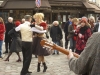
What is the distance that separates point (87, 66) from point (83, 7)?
97.4 feet

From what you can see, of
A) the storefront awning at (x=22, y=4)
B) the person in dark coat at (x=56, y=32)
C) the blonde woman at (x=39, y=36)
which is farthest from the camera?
the storefront awning at (x=22, y=4)

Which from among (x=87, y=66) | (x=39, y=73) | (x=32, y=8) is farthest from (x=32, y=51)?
(x=32, y=8)

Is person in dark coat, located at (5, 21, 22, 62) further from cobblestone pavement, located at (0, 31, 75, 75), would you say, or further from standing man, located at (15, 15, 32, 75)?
standing man, located at (15, 15, 32, 75)

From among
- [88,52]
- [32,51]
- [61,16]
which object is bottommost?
[61,16]

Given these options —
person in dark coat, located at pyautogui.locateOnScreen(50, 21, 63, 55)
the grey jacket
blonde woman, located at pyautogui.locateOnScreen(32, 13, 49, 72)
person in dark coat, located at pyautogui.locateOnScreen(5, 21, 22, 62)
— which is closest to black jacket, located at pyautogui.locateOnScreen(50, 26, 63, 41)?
person in dark coat, located at pyautogui.locateOnScreen(50, 21, 63, 55)

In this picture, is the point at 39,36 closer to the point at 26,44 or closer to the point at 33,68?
the point at 26,44

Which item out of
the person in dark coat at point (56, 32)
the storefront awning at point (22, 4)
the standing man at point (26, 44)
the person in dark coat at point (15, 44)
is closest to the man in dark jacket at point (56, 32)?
the person in dark coat at point (56, 32)

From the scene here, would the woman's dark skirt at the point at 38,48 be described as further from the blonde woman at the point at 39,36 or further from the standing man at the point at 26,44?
the standing man at the point at 26,44

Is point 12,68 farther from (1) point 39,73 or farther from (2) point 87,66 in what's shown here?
(2) point 87,66

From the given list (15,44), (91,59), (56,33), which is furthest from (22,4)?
(91,59)

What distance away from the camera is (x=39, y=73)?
8.21 meters

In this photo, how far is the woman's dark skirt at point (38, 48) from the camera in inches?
313

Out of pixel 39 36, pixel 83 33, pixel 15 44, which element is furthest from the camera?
pixel 15 44

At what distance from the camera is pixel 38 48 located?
798 cm
